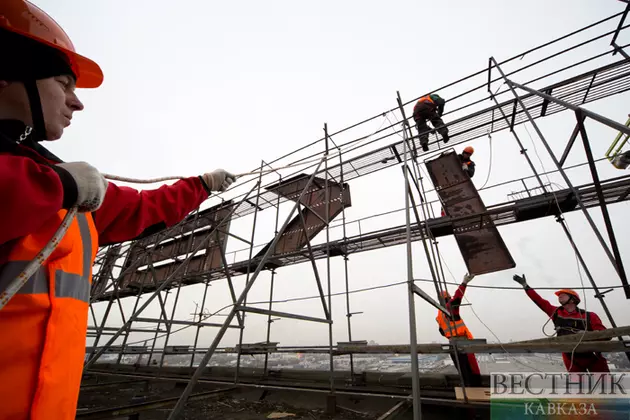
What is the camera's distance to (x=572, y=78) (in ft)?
16.6

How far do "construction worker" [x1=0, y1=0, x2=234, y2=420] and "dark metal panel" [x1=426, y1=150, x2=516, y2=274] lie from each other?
6341mm

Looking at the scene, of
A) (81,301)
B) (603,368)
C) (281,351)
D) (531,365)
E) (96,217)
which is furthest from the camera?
(281,351)

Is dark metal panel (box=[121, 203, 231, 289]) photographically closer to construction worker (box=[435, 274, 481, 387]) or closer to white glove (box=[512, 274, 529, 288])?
construction worker (box=[435, 274, 481, 387])

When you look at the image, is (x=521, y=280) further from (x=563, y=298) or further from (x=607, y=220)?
(x=607, y=220)

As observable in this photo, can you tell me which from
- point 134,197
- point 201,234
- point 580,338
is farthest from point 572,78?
point 201,234

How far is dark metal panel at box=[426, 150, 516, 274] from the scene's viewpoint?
5660 millimetres

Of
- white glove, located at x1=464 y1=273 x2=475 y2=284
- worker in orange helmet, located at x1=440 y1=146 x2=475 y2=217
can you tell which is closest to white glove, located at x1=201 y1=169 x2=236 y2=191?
white glove, located at x1=464 y1=273 x2=475 y2=284

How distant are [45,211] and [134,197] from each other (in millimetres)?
1021


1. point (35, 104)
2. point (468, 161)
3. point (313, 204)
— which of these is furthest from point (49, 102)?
point (468, 161)

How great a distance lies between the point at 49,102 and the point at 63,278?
777mm

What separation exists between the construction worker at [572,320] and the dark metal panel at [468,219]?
69cm

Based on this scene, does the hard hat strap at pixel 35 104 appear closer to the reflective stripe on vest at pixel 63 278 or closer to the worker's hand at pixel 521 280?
the reflective stripe on vest at pixel 63 278

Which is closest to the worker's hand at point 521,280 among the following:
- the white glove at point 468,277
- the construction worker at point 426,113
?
the white glove at point 468,277

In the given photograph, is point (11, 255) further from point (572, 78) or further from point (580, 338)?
point (572, 78)
